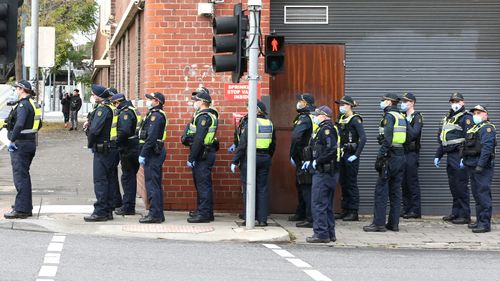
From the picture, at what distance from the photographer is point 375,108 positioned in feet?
53.4

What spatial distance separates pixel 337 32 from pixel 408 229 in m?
3.65

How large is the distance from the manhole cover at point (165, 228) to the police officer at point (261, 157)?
89 centimetres

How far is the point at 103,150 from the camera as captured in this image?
565 inches

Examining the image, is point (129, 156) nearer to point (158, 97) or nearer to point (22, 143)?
point (158, 97)

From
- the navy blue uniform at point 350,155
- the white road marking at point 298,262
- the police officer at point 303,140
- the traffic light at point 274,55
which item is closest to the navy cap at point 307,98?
the police officer at point 303,140

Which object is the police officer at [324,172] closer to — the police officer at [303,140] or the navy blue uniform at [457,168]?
the police officer at [303,140]

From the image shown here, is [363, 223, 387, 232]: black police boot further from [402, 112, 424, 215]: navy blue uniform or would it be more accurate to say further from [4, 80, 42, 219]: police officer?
[4, 80, 42, 219]: police officer

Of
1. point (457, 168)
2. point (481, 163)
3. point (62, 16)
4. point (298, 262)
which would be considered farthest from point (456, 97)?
point (62, 16)

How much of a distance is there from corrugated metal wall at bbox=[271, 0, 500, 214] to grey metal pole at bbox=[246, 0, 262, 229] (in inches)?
102

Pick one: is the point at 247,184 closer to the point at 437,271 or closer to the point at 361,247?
the point at 361,247

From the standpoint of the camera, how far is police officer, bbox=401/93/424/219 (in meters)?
15.5

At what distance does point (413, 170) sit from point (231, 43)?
4.22m

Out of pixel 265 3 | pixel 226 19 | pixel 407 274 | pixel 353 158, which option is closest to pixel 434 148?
pixel 353 158

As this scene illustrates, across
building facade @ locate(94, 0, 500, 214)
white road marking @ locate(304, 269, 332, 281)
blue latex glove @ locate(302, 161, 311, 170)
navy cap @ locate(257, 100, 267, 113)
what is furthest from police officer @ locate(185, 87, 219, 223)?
white road marking @ locate(304, 269, 332, 281)
